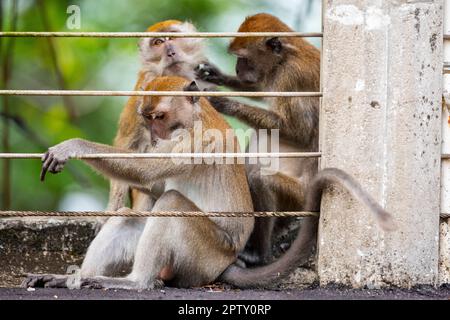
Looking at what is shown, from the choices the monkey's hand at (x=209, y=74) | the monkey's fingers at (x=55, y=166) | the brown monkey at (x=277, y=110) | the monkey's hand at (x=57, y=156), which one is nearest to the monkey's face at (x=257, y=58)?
the brown monkey at (x=277, y=110)

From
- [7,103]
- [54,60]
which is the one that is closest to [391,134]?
[54,60]

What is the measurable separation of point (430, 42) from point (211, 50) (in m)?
3.32

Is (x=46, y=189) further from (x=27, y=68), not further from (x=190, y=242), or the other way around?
(x=190, y=242)

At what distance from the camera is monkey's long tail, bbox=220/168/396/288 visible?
22.1ft

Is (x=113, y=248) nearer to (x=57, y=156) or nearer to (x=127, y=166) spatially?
(x=127, y=166)

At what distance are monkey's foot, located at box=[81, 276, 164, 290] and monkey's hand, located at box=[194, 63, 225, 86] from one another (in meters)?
2.46

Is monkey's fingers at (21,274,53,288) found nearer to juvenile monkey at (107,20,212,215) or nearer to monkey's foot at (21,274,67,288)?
monkey's foot at (21,274,67,288)

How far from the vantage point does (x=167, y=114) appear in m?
7.39

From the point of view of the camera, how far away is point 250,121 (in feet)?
28.1

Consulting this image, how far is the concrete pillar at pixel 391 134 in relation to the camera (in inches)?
270

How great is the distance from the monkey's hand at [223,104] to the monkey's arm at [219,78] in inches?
10.8

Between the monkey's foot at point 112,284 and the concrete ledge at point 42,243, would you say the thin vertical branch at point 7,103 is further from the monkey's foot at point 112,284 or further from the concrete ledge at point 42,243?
the monkey's foot at point 112,284

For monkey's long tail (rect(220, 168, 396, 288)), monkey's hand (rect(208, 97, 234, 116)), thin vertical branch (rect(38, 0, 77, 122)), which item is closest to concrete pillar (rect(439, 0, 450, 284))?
monkey's long tail (rect(220, 168, 396, 288))

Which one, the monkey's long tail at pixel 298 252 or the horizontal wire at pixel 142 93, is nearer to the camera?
the horizontal wire at pixel 142 93
